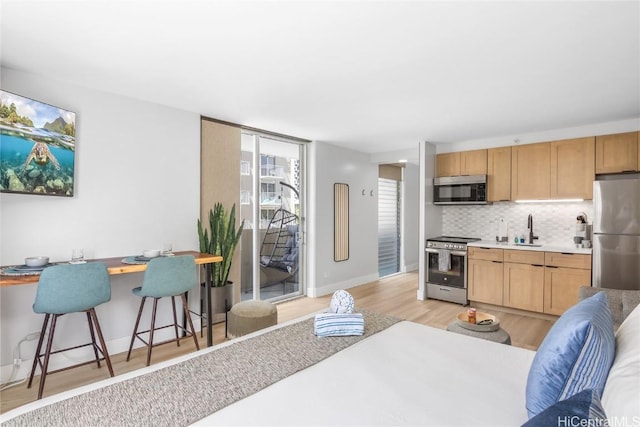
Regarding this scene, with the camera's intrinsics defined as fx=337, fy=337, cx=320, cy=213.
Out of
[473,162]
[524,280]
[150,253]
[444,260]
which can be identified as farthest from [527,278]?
[150,253]

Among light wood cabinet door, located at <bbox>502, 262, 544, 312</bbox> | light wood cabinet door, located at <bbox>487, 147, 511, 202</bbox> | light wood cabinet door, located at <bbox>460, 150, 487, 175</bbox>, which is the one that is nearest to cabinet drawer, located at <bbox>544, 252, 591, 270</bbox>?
light wood cabinet door, located at <bbox>502, 262, 544, 312</bbox>

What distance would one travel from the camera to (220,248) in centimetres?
A: 367

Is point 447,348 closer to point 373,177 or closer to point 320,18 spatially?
point 320,18

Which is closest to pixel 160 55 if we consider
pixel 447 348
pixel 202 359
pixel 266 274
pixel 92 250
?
pixel 92 250

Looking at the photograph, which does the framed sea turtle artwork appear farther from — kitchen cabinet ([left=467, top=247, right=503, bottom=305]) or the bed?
kitchen cabinet ([left=467, top=247, right=503, bottom=305])

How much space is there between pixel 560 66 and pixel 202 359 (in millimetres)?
3058

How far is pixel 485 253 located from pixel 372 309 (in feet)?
5.63

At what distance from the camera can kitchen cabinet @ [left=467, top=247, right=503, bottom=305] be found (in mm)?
4477

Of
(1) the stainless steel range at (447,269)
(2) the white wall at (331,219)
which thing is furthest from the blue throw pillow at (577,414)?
(2) the white wall at (331,219)

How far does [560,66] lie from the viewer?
2.48m

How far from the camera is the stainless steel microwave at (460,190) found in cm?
480

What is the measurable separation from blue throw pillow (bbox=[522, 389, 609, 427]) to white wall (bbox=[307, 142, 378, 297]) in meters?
4.38

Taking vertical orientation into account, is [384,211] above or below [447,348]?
above
